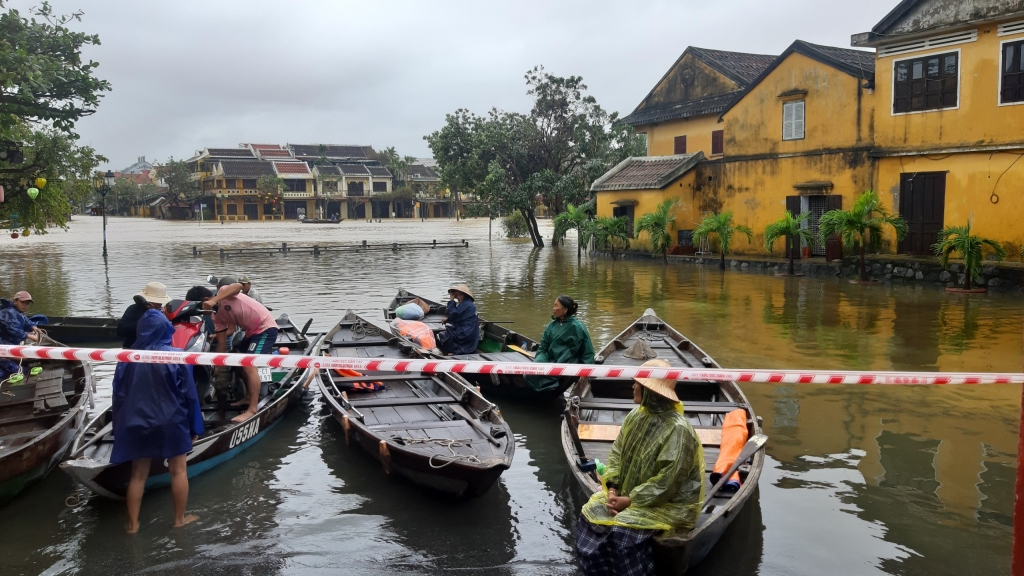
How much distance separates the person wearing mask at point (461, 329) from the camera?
1106 cm

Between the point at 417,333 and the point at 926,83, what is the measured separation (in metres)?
16.6

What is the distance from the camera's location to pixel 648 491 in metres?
4.68

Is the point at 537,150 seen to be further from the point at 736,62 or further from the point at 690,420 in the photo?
the point at 690,420

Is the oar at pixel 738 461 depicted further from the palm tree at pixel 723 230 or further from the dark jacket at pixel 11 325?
the palm tree at pixel 723 230

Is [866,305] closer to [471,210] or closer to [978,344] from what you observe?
[978,344]

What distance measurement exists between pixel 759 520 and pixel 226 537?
14.9 ft

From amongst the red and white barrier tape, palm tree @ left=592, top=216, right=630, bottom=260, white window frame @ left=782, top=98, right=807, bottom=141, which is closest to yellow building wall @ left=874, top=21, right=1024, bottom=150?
white window frame @ left=782, top=98, right=807, bottom=141

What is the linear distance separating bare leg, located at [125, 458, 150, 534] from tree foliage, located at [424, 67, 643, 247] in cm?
3070

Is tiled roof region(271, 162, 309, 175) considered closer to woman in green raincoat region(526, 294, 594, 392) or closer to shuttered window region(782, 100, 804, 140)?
shuttered window region(782, 100, 804, 140)

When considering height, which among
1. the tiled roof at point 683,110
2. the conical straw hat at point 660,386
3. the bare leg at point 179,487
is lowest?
the bare leg at point 179,487

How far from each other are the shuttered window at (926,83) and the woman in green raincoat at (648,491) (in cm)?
1938

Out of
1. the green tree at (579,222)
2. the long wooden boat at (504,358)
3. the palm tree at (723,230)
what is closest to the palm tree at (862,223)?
the palm tree at (723,230)

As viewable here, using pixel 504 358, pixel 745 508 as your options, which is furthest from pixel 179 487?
pixel 504 358

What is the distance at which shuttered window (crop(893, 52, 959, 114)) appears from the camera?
19.9 meters
